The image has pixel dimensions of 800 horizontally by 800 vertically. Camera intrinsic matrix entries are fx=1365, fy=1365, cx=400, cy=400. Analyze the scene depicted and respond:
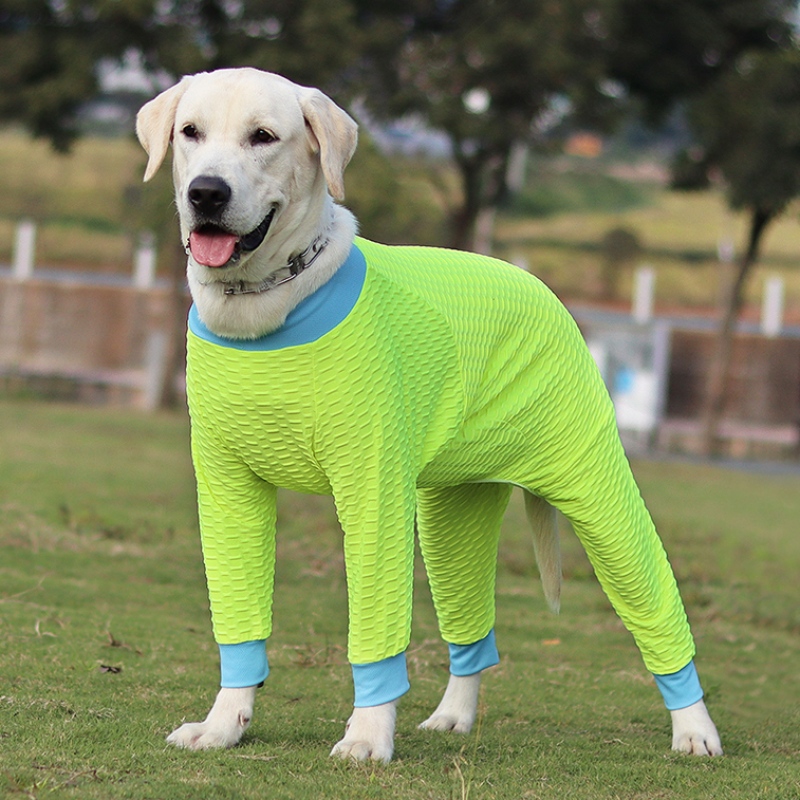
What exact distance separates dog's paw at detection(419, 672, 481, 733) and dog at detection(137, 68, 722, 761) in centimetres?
74

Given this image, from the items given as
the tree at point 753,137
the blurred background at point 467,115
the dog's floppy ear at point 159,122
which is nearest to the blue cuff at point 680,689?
the dog's floppy ear at point 159,122

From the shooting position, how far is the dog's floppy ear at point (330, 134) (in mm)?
3783

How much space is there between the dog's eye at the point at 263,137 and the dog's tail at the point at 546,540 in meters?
1.70

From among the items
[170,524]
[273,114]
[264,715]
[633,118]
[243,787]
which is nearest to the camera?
[243,787]

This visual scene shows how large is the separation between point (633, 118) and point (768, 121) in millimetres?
2784

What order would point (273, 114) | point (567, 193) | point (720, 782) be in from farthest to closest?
point (567, 193) → point (720, 782) → point (273, 114)

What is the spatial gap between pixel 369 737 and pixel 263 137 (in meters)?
1.68

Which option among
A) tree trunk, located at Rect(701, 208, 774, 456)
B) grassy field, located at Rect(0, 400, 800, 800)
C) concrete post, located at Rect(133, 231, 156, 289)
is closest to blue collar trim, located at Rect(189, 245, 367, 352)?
grassy field, located at Rect(0, 400, 800, 800)

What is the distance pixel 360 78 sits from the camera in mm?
18047

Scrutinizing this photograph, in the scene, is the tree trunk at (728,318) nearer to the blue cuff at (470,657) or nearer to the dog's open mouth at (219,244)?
the blue cuff at (470,657)

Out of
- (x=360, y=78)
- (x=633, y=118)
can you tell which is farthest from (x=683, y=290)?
(x=360, y=78)

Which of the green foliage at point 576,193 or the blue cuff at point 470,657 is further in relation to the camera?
the green foliage at point 576,193

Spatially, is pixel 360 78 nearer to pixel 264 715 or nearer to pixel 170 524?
pixel 170 524

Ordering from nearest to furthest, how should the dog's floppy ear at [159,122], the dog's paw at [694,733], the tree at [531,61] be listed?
1. the dog's floppy ear at [159,122]
2. the dog's paw at [694,733]
3. the tree at [531,61]
